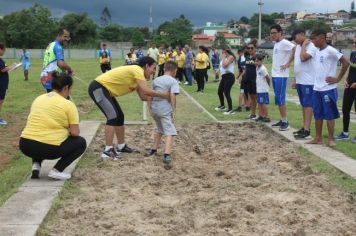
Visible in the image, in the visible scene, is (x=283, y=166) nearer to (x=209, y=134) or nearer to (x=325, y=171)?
(x=325, y=171)

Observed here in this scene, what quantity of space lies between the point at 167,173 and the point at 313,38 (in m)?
3.27

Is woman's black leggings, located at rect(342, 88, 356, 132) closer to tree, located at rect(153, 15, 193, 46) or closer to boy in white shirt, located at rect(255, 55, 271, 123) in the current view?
boy in white shirt, located at rect(255, 55, 271, 123)

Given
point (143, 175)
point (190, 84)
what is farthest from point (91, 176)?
point (190, 84)

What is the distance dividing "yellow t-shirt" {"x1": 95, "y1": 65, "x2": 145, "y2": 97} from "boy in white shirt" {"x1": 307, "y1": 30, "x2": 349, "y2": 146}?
9.47 feet

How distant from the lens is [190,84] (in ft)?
76.3

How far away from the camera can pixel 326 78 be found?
27.1ft

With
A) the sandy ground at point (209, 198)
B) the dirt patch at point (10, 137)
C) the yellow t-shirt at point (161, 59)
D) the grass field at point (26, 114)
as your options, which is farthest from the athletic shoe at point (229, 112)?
the yellow t-shirt at point (161, 59)

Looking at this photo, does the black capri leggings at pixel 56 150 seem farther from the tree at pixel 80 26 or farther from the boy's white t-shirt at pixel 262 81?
the tree at pixel 80 26

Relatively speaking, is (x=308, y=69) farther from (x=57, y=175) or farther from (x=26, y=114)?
(x=26, y=114)

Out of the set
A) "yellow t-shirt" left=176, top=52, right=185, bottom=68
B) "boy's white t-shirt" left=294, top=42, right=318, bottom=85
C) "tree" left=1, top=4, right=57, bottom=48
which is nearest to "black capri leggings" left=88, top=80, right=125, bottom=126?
"boy's white t-shirt" left=294, top=42, right=318, bottom=85

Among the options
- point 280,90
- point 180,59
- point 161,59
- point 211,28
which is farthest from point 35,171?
point 211,28

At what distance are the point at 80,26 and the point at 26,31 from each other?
12.7 meters

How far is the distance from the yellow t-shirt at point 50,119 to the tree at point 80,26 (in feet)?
298

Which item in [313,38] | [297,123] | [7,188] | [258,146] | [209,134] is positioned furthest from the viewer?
[297,123]
